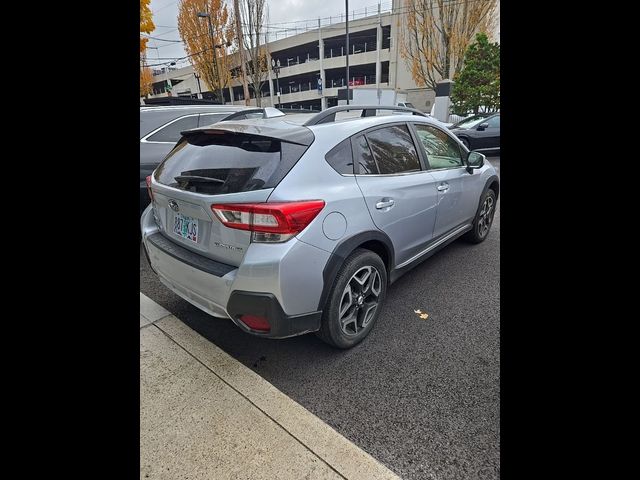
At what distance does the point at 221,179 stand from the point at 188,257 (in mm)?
546

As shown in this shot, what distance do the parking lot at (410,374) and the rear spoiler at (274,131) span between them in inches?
56.1

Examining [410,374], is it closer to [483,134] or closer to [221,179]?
[221,179]

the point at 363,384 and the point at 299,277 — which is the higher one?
the point at 299,277

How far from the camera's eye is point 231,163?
7.11 ft

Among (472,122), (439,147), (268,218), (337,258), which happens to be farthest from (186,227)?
(472,122)

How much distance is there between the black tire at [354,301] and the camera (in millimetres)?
2203

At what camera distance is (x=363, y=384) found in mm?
2148

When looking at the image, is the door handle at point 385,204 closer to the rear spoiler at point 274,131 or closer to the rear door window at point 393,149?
the rear door window at point 393,149

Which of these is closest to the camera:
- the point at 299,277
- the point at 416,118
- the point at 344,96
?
the point at 299,277

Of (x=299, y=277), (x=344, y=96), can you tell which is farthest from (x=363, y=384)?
(x=344, y=96)

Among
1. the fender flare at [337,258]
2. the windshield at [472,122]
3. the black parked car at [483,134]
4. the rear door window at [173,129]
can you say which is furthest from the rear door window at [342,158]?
the windshield at [472,122]

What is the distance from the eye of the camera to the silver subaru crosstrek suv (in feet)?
6.31
